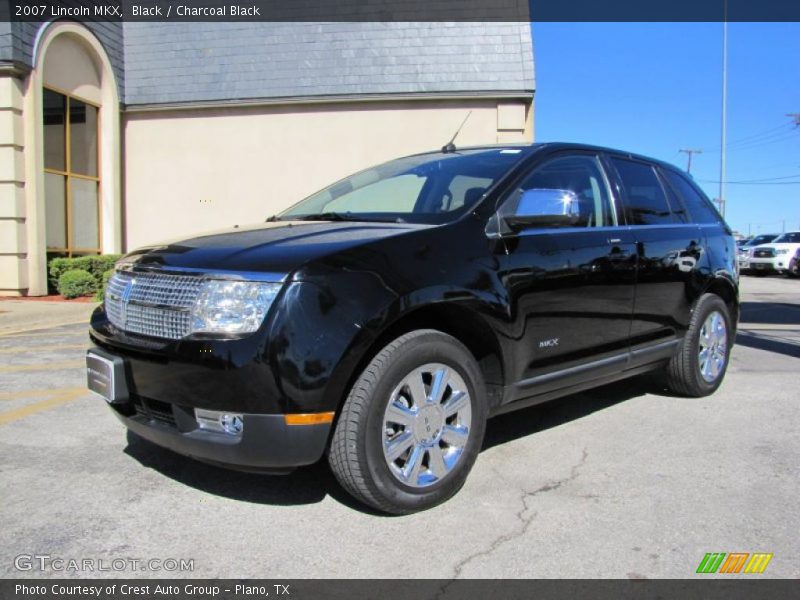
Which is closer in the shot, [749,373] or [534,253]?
[534,253]

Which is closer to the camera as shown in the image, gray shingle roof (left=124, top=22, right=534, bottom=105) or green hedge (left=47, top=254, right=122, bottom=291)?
green hedge (left=47, top=254, right=122, bottom=291)

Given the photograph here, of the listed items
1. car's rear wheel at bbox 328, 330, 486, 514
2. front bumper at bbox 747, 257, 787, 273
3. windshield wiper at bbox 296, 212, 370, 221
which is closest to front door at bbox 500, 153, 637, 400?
car's rear wheel at bbox 328, 330, 486, 514

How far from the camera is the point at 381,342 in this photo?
2.96 metres

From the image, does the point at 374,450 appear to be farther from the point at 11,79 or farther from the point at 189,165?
the point at 189,165

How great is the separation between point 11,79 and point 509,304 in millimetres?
11122

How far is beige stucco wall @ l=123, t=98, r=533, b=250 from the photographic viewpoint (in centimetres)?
1348

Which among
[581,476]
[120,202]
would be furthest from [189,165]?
[581,476]

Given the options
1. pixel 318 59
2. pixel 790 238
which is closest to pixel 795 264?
pixel 790 238

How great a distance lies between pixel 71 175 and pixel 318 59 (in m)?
5.49

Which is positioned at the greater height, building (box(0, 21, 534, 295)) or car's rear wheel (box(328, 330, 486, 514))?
building (box(0, 21, 534, 295))

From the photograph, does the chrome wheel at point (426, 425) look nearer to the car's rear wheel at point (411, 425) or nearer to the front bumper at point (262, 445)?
the car's rear wheel at point (411, 425)

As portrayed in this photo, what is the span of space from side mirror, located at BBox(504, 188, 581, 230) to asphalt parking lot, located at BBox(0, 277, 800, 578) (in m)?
1.37

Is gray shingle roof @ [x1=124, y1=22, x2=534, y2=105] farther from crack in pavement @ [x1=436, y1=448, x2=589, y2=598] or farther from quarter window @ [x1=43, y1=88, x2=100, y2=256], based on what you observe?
crack in pavement @ [x1=436, y1=448, x2=589, y2=598]
